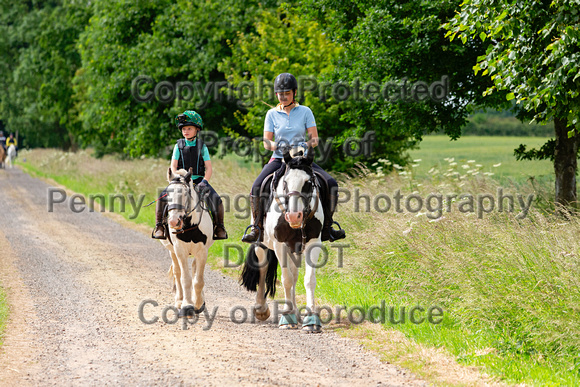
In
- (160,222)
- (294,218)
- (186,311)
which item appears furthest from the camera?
(160,222)

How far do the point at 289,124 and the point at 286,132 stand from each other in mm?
113

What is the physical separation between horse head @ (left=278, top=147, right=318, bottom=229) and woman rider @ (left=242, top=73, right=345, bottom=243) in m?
0.45

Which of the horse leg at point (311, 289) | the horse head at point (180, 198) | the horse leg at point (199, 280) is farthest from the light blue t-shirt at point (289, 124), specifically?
the horse leg at point (199, 280)

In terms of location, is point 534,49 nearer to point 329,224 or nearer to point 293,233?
point 329,224

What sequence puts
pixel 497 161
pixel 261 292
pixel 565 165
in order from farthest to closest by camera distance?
pixel 497 161 < pixel 565 165 < pixel 261 292

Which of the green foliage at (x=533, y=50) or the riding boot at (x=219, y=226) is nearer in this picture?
the green foliage at (x=533, y=50)

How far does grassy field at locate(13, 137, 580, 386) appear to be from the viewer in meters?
6.27

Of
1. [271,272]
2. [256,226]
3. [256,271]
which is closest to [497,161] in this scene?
[271,272]

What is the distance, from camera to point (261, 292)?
27.4 ft

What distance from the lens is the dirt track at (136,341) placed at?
6.00m

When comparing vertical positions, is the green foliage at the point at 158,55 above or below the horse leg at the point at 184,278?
above

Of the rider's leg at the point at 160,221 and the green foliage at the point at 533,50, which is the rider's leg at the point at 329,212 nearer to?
the rider's leg at the point at 160,221

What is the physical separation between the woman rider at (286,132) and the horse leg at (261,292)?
1.29 feet

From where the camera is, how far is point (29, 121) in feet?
184
